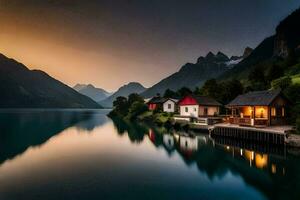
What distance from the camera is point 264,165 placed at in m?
26.0

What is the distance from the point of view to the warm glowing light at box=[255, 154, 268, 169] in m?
26.0

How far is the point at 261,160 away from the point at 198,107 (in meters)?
32.2

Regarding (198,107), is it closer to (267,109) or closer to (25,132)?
(267,109)

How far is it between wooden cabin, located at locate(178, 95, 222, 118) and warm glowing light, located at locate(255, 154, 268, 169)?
29.9 metres

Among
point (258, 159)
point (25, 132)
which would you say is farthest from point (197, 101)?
point (25, 132)

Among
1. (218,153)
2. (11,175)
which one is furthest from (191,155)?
(11,175)

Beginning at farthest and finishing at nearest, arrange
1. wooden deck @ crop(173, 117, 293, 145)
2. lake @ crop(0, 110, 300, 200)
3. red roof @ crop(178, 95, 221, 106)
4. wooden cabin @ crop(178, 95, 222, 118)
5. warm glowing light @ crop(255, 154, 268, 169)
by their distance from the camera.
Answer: red roof @ crop(178, 95, 221, 106) → wooden cabin @ crop(178, 95, 222, 118) → wooden deck @ crop(173, 117, 293, 145) → warm glowing light @ crop(255, 154, 268, 169) → lake @ crop(0, 110, 300, 200)

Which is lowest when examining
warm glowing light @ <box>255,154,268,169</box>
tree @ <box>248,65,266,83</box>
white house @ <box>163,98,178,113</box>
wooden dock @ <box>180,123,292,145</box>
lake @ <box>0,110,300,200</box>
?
lake @ <box>0,110,300,200</box>

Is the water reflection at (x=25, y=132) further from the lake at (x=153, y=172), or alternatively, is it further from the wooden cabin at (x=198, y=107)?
the wooden cabin at (x=198, y=107)

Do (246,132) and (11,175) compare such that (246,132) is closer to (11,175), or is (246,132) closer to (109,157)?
(109,157)

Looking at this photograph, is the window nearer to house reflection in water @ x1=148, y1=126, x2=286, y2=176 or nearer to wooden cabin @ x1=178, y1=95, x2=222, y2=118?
house reflection in water @ x1=148, y1=126, x2=286, y2=176

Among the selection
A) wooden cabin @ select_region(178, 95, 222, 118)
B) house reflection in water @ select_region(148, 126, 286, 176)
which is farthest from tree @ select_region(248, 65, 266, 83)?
house reflection in water @ select_region(148, 126, 286, 176)

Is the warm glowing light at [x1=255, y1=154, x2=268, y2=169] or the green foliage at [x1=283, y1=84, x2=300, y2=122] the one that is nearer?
the warm glowing light at [x1=255, y1=154, x2=268, y2=169]

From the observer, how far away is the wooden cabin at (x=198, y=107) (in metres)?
60.1
